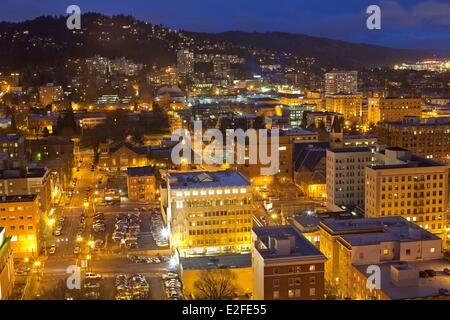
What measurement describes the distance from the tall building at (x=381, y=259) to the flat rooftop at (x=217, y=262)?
1162 millimetres

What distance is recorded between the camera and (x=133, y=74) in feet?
129

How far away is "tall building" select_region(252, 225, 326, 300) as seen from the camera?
20.4 ft

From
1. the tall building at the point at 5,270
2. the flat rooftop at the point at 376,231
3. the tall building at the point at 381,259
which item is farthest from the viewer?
the tall building at the point at 5,270

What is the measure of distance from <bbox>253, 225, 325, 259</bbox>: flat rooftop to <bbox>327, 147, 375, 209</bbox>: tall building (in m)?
4.89

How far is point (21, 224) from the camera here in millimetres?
9664

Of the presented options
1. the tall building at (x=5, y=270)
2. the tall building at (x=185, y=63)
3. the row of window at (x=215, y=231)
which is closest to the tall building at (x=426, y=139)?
the row of window at (x=215, y=231)

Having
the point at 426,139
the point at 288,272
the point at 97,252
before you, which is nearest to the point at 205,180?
the point at 97,252

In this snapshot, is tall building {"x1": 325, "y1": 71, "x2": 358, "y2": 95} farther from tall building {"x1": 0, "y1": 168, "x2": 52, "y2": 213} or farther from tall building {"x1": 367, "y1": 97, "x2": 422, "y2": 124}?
tall building {"x1": 0, "y1": 168, "x2": 52, "y2": 213}

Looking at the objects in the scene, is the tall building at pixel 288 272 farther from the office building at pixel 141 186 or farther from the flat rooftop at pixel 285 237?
the office building at pixel 141 186

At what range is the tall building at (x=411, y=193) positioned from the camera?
10.2 metres

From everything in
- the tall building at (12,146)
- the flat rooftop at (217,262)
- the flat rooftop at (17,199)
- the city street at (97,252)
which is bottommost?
the city street at (97,252)

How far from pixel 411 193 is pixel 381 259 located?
3494 millimetres

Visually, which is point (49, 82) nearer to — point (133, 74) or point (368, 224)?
point (133, 74)

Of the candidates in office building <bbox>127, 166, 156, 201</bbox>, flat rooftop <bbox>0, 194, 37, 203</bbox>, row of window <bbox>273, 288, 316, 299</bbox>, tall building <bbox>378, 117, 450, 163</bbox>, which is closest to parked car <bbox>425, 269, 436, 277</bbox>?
row of window <bbox>273, 288, 316, 299</bbox>
